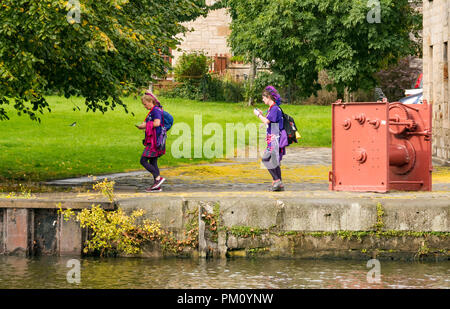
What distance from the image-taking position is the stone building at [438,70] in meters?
22.1

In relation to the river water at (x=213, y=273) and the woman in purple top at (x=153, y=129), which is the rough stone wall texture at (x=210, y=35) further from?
the river water at (x=213, y=273)

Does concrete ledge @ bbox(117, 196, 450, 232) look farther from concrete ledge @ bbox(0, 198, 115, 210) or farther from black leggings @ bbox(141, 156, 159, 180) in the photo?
black leggings @ bbox(141, 156, 159, 180)

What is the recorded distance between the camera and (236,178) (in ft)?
60.0

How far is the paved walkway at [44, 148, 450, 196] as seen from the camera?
1611cm

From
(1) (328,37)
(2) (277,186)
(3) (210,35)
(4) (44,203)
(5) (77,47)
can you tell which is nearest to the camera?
(4) (44,203)

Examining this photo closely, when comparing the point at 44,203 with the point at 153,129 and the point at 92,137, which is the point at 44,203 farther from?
the point at 92,137

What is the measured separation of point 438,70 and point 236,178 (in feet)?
23.4

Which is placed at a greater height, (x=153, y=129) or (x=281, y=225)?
(x=153, y=129)

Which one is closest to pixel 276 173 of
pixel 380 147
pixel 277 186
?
pixel 277 186

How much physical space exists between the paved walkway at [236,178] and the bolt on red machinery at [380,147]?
63 cm

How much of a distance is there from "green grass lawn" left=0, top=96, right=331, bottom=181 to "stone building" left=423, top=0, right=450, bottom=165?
491 cm

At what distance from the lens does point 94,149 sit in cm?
2497

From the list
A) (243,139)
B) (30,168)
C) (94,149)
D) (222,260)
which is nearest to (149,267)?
(222,260)

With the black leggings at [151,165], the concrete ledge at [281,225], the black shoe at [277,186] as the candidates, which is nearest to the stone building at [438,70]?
the black shoe at [277,186]
